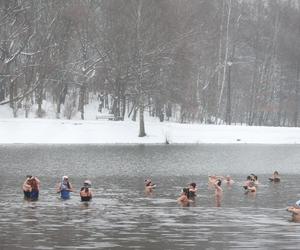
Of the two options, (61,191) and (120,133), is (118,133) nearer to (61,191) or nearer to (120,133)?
(120,133)

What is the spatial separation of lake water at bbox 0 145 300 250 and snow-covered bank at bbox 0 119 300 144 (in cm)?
1191

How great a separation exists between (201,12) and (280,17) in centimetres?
1880

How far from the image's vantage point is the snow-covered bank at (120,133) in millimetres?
81000

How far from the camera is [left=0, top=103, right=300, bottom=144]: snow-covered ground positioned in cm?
8106

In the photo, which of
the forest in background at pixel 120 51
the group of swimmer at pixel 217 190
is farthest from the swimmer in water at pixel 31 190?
the forest in background at pixel 120 51

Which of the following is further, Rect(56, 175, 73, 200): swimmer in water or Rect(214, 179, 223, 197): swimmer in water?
Rect(214, 179, 223, 197): swimmer in water

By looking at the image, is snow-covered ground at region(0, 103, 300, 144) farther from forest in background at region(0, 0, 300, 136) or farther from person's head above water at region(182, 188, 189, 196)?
person's head above water at region(182, 188, 189, 196)

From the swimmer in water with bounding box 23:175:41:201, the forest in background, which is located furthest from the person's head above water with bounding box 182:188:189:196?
the forest in background

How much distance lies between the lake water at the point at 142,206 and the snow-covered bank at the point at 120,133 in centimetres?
1191

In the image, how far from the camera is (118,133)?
84438 millimetres

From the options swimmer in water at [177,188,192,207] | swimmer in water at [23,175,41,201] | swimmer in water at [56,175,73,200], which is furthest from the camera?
swimmer in water at [56,175,73,200]

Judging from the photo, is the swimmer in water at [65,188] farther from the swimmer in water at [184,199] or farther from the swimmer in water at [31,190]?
the swimmer in water at [184,199]

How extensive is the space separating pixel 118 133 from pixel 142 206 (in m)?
48.3

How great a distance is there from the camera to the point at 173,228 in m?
29.4
